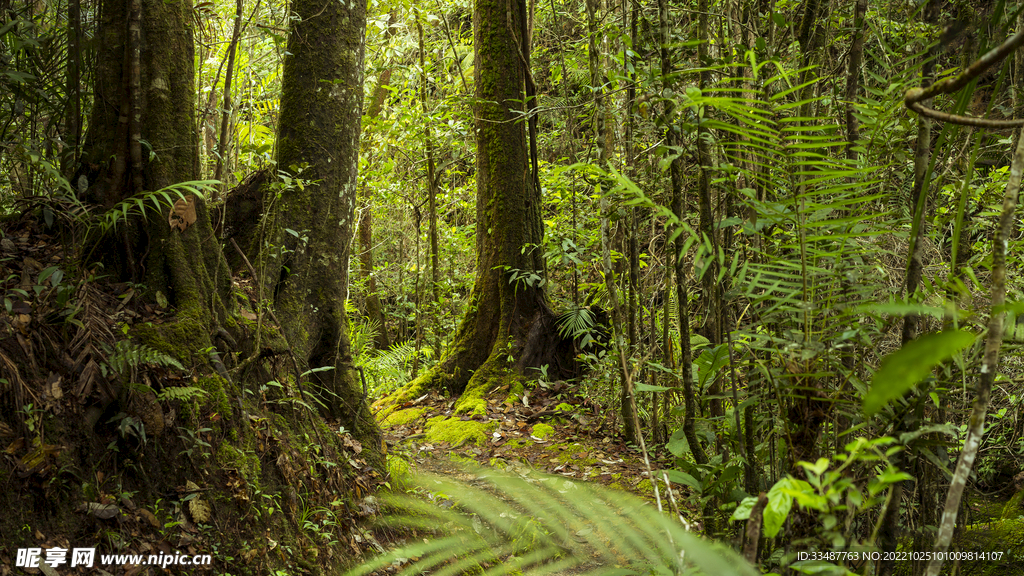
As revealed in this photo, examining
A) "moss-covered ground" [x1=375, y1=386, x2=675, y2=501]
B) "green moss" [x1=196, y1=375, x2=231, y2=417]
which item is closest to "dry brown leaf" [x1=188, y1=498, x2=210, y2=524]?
"green moss" [x1=196, y1=375, x2=231, y2=417]

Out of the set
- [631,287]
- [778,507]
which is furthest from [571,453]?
[778,507]

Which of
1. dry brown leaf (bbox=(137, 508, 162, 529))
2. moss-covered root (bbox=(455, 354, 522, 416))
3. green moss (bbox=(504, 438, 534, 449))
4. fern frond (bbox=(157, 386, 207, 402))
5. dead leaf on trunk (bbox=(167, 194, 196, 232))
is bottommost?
green moss (bbox=(504, 438, 534, 449))

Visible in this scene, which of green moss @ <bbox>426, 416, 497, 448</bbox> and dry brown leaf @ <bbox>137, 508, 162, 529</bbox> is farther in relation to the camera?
green moss @ <bbox>426, 416, 497, 448</bbox>

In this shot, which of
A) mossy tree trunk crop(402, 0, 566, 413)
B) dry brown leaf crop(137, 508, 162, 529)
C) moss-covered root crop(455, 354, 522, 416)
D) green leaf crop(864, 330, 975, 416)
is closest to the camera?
green leaf crop(864, 330, 975, 416)

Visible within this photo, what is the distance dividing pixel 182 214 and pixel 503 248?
3.71 metres

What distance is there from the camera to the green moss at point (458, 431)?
210 inches

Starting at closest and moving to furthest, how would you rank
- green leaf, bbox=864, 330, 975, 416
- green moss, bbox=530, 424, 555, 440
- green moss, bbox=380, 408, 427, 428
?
green leaf, bbox=864, 330, 975, 416 → green moss, bbox=530, 424, 555, 440 → green moss, bbox=380, 408, 427, 428

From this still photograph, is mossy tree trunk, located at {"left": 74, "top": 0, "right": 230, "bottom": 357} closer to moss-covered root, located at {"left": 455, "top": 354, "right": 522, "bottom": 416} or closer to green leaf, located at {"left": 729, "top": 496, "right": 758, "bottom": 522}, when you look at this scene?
green leaf, located at {"left": 729, "top": 496, "right": 758, "bottom": 522}

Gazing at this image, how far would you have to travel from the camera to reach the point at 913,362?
0.69 metres

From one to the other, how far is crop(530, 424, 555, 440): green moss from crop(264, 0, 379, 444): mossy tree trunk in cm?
183

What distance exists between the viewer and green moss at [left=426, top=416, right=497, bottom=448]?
532 centimetres

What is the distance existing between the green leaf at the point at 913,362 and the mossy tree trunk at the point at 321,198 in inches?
140

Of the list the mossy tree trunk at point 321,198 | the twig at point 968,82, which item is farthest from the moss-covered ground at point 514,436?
the twig at point 968,82

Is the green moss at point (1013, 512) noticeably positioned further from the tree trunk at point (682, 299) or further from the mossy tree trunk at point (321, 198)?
the mossy tree trunk at point (321, 198)
